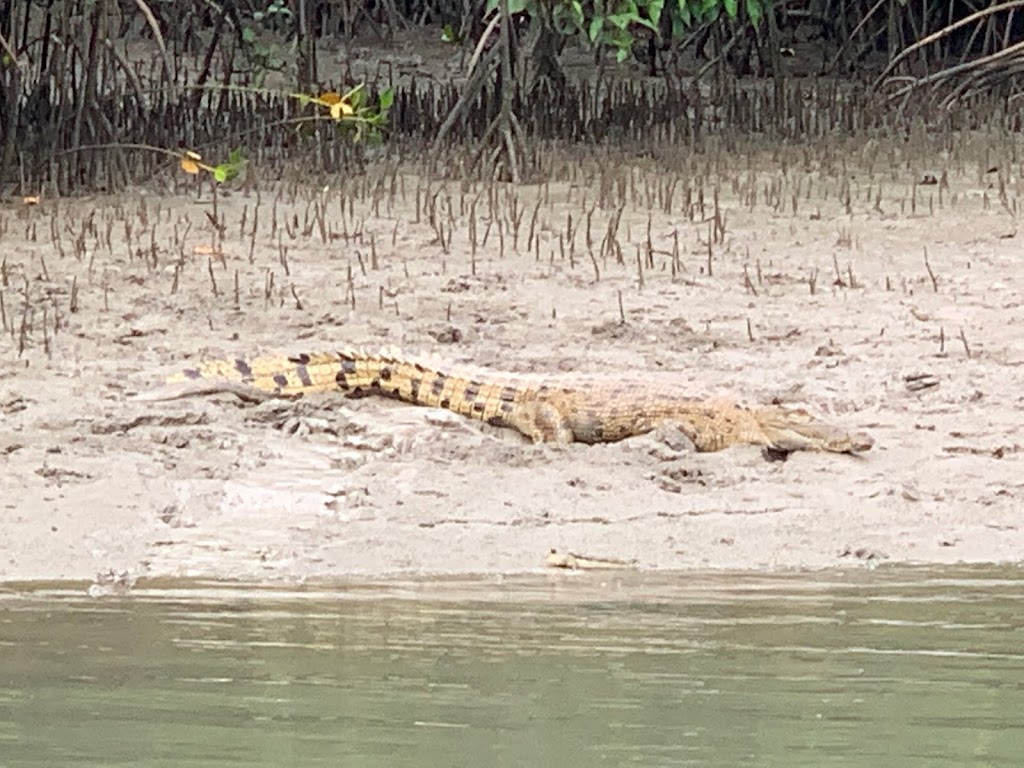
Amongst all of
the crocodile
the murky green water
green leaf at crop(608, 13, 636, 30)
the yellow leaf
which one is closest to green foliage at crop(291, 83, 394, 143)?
the yellow leaf

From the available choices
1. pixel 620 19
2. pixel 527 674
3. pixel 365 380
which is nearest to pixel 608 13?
pixel 620 19

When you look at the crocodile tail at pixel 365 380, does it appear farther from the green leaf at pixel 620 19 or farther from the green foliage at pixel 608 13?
the green leaf at pixel 620 19

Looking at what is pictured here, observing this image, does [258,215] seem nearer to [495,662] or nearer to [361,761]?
[495,662]

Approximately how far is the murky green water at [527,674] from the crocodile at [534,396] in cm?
164

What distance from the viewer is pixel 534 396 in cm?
763

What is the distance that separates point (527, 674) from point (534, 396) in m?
3.51

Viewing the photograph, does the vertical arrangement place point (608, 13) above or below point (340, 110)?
above

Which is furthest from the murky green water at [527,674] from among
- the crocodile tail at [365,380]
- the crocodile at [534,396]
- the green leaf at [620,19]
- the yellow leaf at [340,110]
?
the green leaf at [620,19]

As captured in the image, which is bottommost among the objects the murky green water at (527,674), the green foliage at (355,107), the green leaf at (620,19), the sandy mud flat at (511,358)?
the sandy mud flat at (511,358)

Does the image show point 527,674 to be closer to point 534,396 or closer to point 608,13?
point 534,396

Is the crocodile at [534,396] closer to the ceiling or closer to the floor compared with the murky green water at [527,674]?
closer to the floor

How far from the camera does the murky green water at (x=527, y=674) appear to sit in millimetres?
3498

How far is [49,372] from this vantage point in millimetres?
8148

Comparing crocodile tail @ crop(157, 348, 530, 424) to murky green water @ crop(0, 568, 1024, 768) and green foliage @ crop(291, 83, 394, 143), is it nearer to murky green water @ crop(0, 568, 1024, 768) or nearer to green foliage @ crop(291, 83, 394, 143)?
murky green water @ crop(0, 568, 1024, 768)
